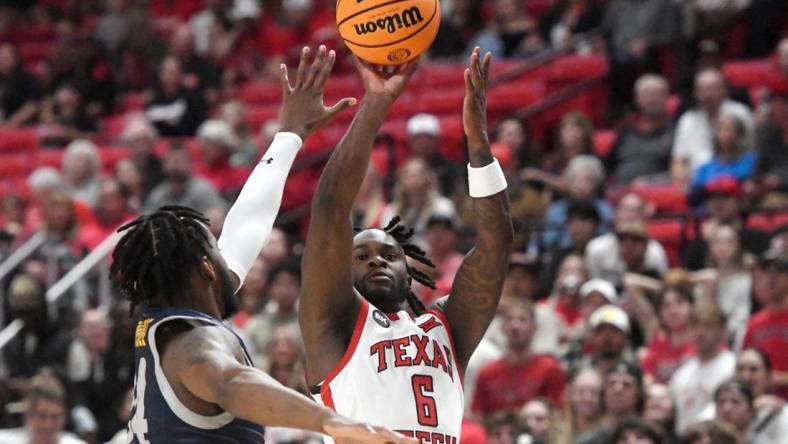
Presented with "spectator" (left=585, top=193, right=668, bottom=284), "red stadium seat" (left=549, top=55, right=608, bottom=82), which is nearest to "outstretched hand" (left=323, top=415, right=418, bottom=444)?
"spectator" (left=585, top=193, right=668, bottom=284)

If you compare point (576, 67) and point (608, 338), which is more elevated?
point (608, 338)

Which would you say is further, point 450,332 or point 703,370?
point 703,370

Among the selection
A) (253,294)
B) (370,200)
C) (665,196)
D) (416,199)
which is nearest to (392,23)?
(416,199)

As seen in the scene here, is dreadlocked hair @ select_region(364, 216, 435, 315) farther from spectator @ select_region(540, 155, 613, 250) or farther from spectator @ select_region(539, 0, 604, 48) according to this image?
spectator @ select_region(539, 0, 604, 48)

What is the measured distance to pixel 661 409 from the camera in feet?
31.3

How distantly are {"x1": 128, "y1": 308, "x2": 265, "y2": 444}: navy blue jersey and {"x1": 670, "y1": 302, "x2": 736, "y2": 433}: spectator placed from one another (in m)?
5.35

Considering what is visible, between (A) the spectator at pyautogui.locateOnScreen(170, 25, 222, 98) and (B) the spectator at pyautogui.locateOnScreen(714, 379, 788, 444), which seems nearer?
(B) the spectator at pyautogui.locateOnScreen(714, 379, 788, 444)

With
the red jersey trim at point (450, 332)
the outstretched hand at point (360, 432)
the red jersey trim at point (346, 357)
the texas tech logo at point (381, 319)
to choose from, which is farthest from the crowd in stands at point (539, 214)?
the outstretched hand at point (360, 432)

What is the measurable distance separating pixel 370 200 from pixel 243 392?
8.15m

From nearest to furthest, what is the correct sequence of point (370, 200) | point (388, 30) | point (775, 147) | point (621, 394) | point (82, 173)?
point (388, 30), point (621, 394), point (775, 147), point (370, 200), point (82, 173)

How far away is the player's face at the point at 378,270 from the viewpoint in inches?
238

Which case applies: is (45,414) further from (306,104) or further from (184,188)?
(306,104)

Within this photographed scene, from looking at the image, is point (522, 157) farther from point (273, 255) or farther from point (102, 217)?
point (102, 217)

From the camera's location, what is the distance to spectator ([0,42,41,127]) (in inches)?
695
